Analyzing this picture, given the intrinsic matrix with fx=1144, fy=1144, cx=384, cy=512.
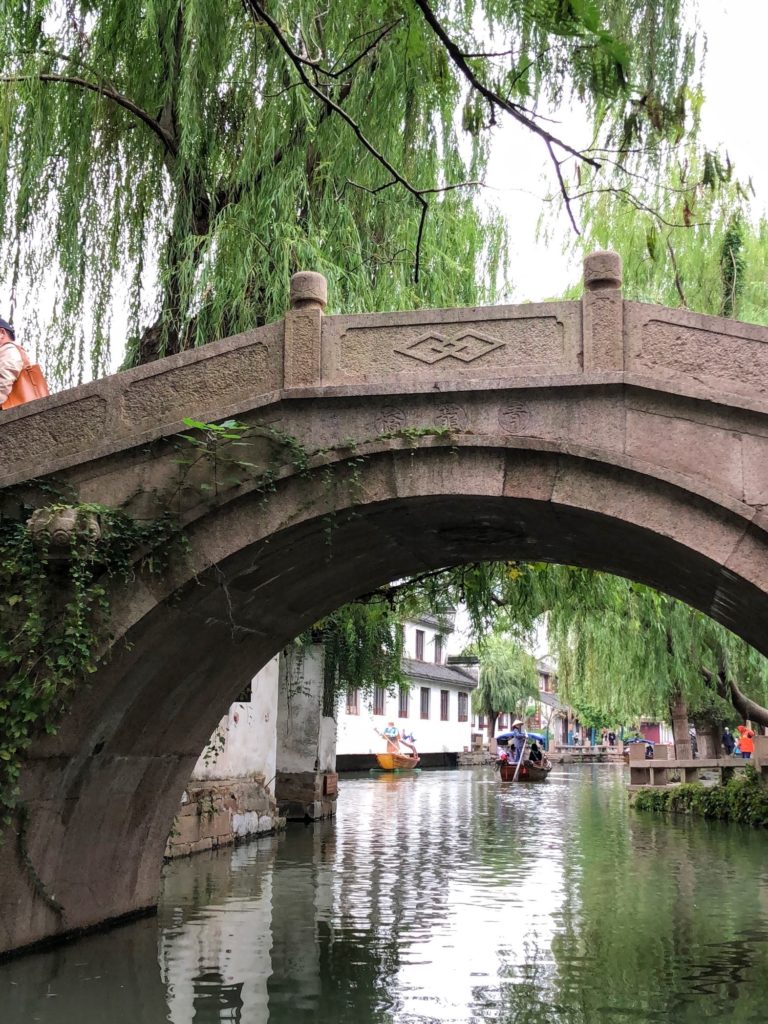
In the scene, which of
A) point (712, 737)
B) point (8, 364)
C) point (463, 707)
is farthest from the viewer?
point (463, 707)

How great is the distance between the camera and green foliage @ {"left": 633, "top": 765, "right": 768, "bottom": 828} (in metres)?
15.4

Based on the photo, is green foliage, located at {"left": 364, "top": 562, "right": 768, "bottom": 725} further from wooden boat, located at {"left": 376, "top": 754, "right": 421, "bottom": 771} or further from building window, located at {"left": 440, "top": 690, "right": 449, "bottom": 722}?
building window, located at {"left": 440, "top": 690, "right": 449, "bottom": 722}

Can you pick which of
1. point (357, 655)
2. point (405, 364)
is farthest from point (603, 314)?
point (357, 655)

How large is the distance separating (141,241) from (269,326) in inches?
146

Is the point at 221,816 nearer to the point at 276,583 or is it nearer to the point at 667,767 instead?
the point at 276,583

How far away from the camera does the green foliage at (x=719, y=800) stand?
1538 centimetres

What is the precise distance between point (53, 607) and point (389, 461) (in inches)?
77.1

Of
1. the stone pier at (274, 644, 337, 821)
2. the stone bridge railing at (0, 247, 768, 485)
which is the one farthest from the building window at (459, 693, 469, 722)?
the stone bridge railing at (0, 247, 768, 485)

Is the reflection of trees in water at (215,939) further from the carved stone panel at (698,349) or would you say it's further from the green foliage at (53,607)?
the carved stone panel at (698,349)

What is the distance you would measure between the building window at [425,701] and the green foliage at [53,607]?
32.9 meters

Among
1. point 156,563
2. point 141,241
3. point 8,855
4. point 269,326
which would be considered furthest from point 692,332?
point 141,241

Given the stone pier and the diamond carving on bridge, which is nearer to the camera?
the diamond carving on bridge

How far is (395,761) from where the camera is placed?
3303 centimetres

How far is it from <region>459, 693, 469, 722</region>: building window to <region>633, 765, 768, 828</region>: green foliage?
79.9 ft
